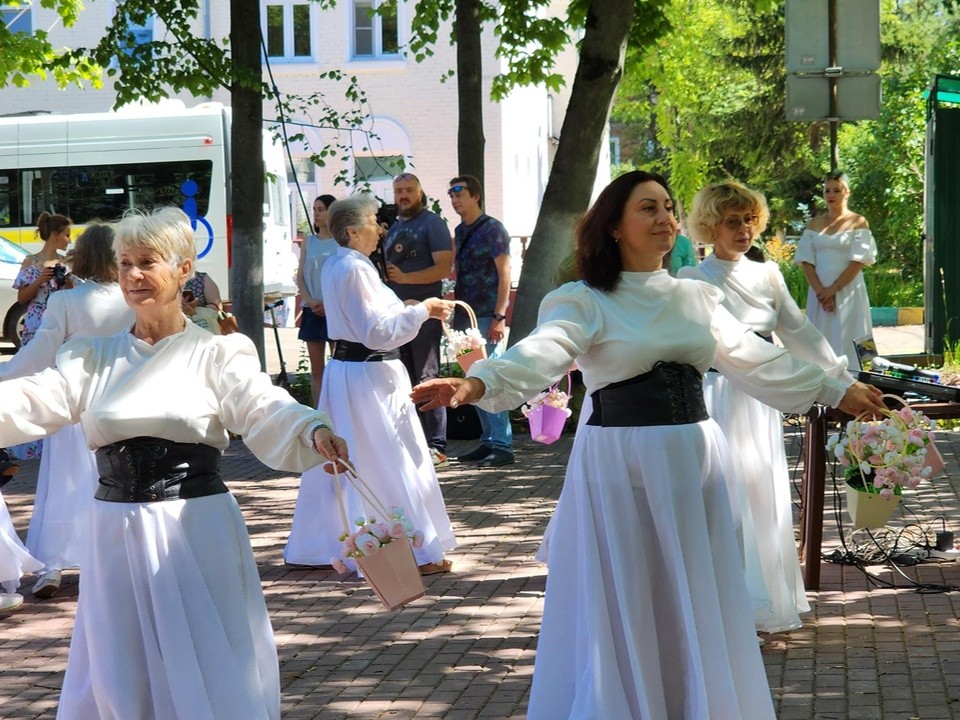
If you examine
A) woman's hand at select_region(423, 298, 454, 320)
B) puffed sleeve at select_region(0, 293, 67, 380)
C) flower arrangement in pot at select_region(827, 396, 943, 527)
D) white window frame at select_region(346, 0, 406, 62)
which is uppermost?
white window frame at select_region(346, 0, 406, 62)

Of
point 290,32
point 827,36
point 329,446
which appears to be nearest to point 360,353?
point 329,446

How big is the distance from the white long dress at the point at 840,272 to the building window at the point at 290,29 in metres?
23.8

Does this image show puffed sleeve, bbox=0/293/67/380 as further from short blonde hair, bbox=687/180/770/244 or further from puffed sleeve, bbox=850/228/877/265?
puffed sleeve, bbox=850/228/877/265

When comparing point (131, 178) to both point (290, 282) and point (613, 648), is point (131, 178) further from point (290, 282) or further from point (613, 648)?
point (613, 648)

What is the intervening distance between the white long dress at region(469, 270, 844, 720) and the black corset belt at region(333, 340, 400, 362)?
143 inches

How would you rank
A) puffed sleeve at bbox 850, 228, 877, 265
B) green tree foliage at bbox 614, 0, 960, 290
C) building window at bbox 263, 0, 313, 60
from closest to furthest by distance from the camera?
puffed sleeve at bbox 850, 228, 877, 265 → green tree foliage at bbox 614, 0, 960, 290 → building window at bbox 263, 0, 313, 60

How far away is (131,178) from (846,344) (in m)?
15.7

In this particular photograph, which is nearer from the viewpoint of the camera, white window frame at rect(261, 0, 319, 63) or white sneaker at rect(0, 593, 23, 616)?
white sneaker at rect(0, 593, 23, 616)

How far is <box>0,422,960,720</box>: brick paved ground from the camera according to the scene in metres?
5.91

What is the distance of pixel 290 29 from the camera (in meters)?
35.5

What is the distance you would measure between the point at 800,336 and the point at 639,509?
5.95 feet

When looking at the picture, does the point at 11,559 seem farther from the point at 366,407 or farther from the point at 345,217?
the point at 345,217

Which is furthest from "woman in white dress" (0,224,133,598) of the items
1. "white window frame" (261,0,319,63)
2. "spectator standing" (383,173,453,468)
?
"white window frame" (261,0,319,63)

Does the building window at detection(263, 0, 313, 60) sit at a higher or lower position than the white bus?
higher
